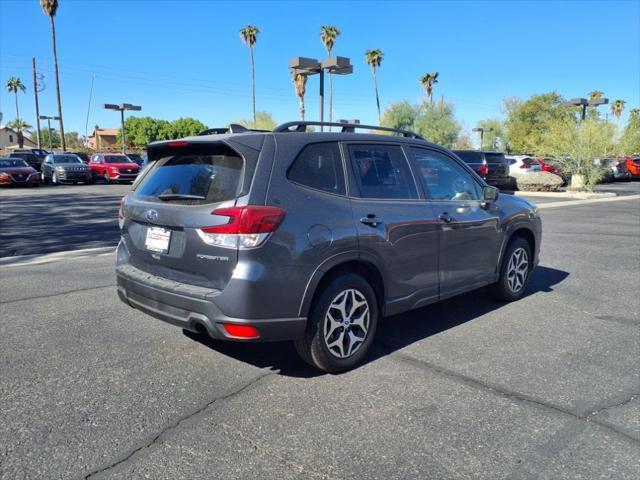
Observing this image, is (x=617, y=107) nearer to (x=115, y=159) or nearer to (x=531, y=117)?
(x=531, y=117)

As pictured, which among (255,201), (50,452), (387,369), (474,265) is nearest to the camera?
(50,452)

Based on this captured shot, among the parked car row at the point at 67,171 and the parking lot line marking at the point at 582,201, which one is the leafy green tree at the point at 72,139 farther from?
the parking lot line marking at the point at 582,201

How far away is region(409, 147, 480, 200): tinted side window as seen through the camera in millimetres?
4543

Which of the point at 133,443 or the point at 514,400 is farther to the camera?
the point at 514,400

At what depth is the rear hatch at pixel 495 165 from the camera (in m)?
21.8

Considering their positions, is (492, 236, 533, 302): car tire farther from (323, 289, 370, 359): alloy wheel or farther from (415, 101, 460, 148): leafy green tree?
(415, 101, 460, 148): leafy green tree

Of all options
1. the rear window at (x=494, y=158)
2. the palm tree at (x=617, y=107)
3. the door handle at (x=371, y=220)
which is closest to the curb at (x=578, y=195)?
the rear window at (x=494, y=158)

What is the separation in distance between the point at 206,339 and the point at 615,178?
34.1m

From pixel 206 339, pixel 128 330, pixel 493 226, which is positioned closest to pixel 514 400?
pixel 493 226

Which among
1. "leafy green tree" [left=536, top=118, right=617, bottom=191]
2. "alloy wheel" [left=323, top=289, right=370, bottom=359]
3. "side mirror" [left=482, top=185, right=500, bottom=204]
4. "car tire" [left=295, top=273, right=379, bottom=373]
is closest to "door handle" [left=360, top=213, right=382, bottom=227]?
"car tire" [left=295, top=273, right=379, bottom=373]

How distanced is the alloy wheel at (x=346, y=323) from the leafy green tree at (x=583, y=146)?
2152 centimetres

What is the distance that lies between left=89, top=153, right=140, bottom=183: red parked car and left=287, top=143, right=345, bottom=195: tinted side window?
83.1ft

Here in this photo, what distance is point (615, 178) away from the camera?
105 feet

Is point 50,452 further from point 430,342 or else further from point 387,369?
point 430,342
